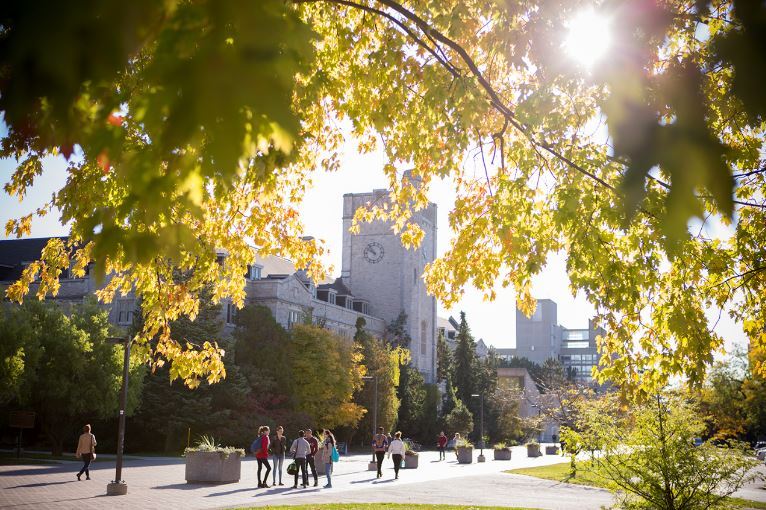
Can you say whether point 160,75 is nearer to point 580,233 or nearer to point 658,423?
point 580,233

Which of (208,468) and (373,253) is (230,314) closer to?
(208,468)

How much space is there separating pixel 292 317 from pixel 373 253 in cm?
2479

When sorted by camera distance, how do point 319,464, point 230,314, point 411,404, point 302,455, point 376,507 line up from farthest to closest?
point 411,404, point 230,314, point 319,464, point 302,455, point 376,507

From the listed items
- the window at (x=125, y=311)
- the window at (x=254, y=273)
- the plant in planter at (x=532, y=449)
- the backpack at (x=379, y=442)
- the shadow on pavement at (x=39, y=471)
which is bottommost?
the plant in planter at (x=532, y=449)

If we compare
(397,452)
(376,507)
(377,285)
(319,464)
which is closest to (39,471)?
(319,464)

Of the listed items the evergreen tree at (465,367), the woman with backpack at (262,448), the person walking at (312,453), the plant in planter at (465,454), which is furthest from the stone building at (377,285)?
the woman with backpack at (262,448)

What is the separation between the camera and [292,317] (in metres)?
52.7

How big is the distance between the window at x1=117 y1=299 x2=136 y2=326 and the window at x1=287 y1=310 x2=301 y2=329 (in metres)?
11.5

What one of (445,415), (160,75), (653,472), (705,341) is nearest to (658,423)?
(653,472)

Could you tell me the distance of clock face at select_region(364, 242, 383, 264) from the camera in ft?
249

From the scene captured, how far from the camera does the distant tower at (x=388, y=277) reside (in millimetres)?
74250

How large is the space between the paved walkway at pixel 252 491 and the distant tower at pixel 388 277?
4827cm

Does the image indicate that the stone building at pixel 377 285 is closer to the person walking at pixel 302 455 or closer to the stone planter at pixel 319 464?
the stone planter at pixel 319 464

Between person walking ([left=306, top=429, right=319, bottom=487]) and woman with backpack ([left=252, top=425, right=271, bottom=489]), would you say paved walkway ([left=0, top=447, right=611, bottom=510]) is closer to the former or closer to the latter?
woman with backpack ([left=252, top=425, right=271, bottom=489])
